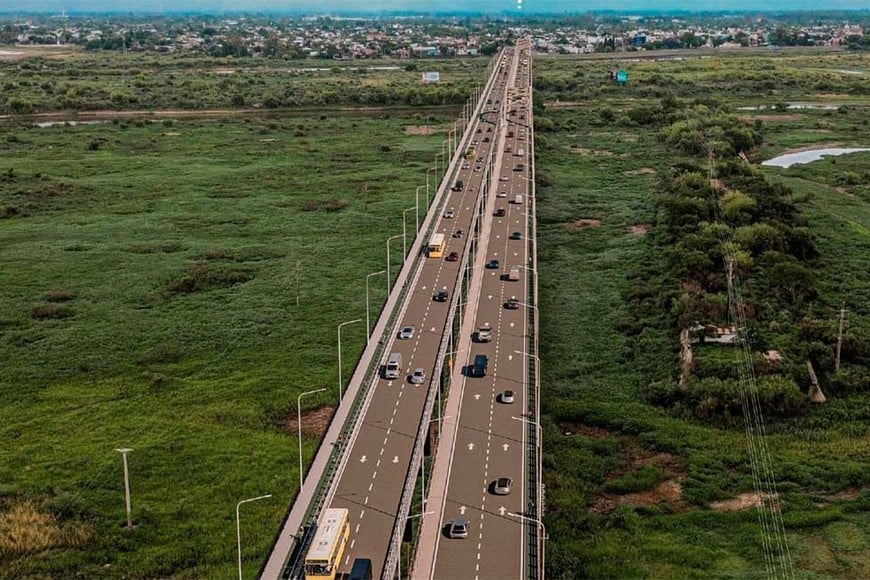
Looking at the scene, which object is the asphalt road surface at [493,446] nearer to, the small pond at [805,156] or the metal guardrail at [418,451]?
the metal guardrail at [418,451]

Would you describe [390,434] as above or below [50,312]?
above

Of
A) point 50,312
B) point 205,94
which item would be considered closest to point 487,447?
point 50,312

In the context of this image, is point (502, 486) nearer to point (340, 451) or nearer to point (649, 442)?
point (340, 451)

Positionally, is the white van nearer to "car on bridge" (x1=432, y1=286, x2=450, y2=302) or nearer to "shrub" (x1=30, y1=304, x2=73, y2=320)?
"car on bridge" (x1=432, y1=286, x2=450, y2=302)

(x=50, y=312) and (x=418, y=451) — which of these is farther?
(x=50, y=312)

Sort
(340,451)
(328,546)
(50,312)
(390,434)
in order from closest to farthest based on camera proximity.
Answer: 1. (328,546)
2. (340,451)
3. (390,434)
4. (50,312)

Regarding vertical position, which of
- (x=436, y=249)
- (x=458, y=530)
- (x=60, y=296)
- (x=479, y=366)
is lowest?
(x=60, y=296)

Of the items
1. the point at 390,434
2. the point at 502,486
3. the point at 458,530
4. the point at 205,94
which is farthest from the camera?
the point at 205,94
